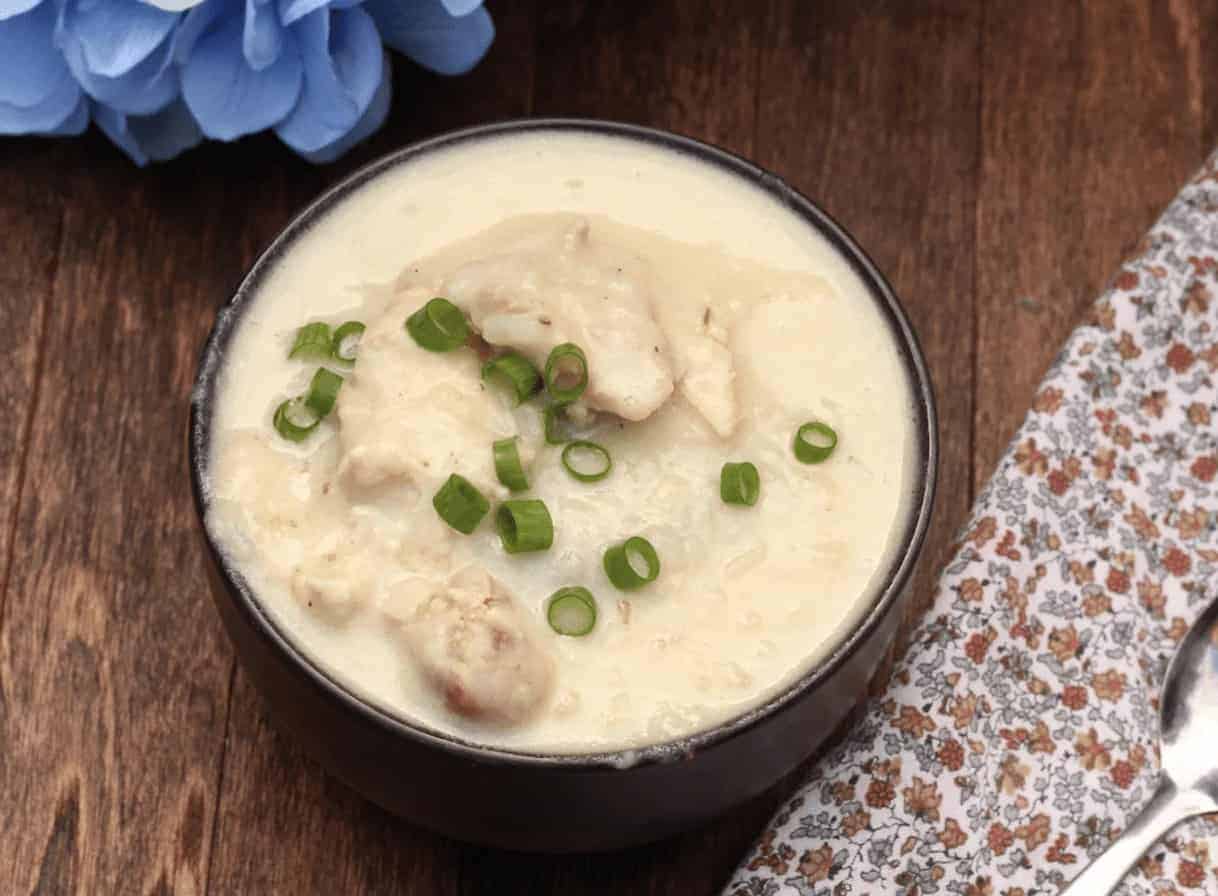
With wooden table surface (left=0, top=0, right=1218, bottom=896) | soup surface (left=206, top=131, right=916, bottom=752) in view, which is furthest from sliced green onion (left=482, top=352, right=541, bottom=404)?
wooden table surface (left=0, top=0, right=1218, bottom=896)

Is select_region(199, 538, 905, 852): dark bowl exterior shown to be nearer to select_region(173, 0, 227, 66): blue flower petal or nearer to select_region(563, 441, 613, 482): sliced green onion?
select_region(563, 441, 613, 482): sliced green onion

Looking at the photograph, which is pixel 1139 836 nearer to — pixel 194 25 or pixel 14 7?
pixel 194 25

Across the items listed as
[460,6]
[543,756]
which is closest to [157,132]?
[460,6]

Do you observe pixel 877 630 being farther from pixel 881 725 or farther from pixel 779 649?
pixel 881 725

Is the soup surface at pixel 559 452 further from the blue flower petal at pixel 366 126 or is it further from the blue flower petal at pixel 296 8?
the blue flower petal at pixel 366 126

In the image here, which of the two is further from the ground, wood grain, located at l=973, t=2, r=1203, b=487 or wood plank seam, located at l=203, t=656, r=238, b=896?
wood grain, located at l=973, t=2, r=1203, b=487

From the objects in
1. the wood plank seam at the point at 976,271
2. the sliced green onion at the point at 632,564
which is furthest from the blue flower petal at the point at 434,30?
the sliced green onion at the point at 632,564
